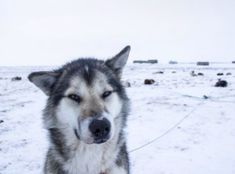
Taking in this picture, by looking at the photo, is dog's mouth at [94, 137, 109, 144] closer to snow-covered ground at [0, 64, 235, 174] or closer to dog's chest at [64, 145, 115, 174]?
dog's chest at [64, 145, 115, 174]

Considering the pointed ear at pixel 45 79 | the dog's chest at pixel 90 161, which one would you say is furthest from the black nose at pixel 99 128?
the pointed ear at pixel 45 79

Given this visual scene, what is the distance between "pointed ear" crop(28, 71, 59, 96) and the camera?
3.17 metres

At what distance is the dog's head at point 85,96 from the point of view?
9.24 ft

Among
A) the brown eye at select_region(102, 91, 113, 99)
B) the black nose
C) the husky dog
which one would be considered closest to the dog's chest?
the husky dog

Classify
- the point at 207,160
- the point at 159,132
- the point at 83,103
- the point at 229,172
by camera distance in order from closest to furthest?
1. the point at 83,103
2. the point at 229,172
3. the point at 207,160
4. the point at 159,132

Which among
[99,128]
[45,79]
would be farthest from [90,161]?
[45,79]

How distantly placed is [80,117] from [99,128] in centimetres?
24

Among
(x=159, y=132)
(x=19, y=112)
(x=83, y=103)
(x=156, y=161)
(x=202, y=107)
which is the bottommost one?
(x=19, y=112)

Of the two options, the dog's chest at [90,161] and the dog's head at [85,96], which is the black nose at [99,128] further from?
the dog's chest at [90,161]

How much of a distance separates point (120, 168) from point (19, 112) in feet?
21.2

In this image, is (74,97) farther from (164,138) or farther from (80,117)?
(164,138)

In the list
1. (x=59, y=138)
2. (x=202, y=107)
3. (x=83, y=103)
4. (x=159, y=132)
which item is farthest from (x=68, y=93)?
(x=202, y=107)

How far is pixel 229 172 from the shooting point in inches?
179

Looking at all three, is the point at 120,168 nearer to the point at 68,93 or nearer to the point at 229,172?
the point at 68,93
